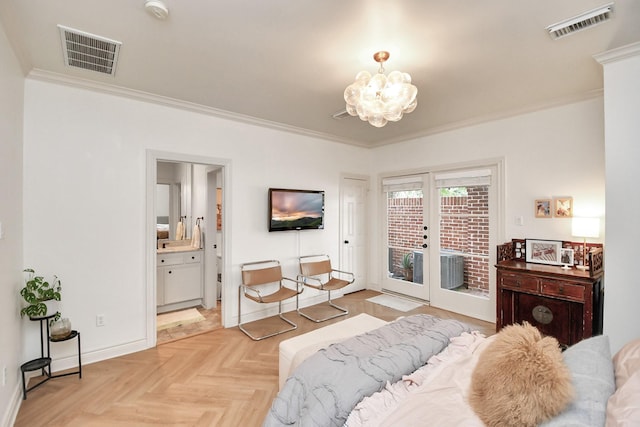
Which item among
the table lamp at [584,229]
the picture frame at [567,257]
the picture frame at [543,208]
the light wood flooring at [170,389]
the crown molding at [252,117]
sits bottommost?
the light wood flooring at [170,389]

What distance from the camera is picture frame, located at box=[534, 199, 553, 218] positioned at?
3316mm

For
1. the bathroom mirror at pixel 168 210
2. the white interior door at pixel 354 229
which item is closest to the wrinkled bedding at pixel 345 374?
the white interior door at pixel 354 229

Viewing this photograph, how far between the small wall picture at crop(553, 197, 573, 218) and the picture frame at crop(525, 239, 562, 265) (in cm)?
30

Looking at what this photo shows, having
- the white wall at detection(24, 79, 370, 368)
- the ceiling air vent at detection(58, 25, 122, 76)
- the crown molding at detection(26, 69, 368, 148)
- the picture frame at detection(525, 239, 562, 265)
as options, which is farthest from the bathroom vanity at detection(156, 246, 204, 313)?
the picture frame at detection(525, 239, 562, 265)

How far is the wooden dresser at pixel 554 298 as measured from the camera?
2.70 metres

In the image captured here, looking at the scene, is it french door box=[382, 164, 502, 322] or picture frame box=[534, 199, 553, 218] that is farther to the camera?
french door box=[382, 164, 502, 322]

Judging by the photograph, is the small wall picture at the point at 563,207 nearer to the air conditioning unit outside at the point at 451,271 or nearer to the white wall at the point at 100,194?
the air conditioning unit outside at the point at 451,271

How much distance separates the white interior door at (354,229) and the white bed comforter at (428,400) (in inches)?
130

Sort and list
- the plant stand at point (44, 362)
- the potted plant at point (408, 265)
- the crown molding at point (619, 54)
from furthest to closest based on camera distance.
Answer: the potted plant at point (408, 265)
the plant stand at point (44, 362)
the crown molding at point (619, 54)

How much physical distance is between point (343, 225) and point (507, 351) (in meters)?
3.80

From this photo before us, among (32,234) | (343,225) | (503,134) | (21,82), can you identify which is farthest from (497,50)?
(32,234)

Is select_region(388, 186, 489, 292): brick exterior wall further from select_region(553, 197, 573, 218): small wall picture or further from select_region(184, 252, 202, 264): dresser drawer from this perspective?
select_region(184, 252, 202, 264): dresser drawer

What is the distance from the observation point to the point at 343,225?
16.2ft

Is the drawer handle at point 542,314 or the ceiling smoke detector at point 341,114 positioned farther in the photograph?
the ceiling smoke detector at point 341,114
